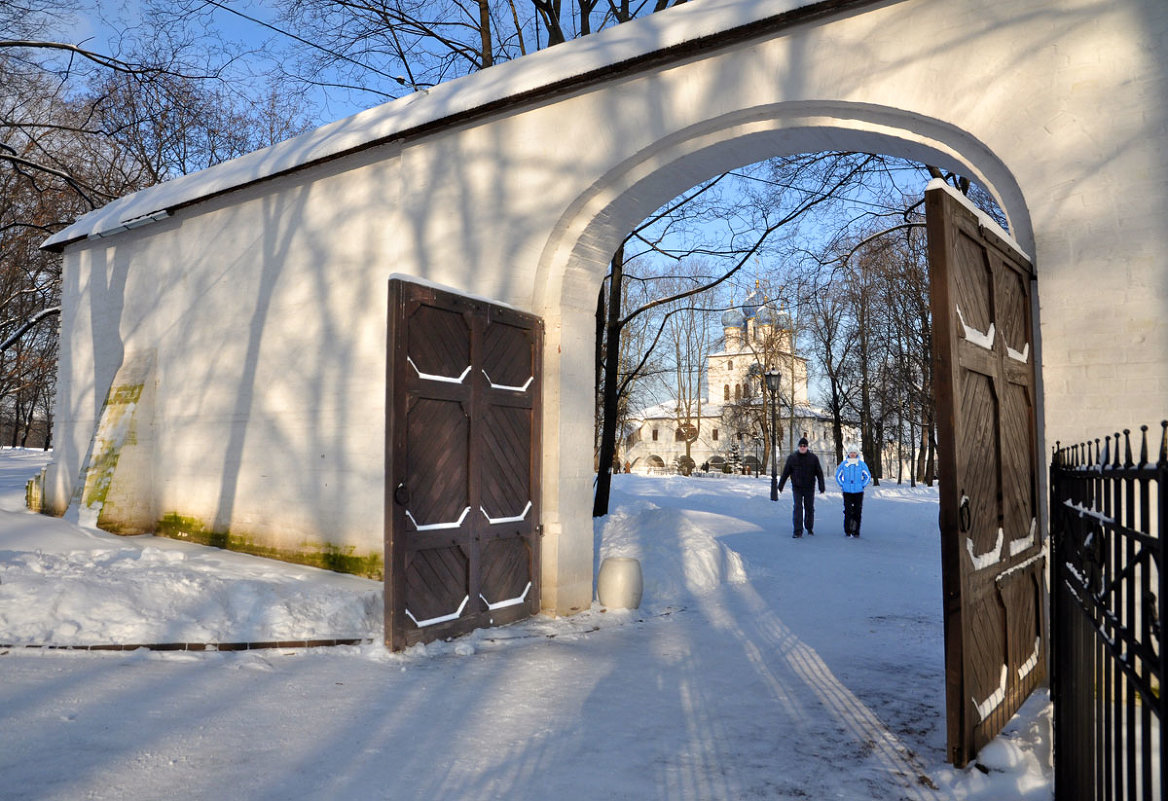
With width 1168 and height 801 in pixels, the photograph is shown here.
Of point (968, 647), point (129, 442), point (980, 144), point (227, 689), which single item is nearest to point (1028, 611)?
point (968, 647)

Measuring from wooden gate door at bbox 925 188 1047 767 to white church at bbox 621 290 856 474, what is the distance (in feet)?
105

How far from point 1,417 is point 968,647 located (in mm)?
55404

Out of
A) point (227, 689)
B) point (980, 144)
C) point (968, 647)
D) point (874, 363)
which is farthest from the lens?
point (874, 363)

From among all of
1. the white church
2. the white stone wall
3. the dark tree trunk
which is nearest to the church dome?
the white church

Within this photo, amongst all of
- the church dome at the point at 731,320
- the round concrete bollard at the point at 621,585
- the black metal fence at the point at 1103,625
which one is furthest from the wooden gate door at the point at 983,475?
the church dome at the point at 731,320

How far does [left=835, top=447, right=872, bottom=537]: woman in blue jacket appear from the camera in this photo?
13969 millimetres

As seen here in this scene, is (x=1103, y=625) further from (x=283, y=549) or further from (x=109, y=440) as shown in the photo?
(x=109, y=440)

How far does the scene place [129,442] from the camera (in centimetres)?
1055

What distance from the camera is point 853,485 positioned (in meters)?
14.3

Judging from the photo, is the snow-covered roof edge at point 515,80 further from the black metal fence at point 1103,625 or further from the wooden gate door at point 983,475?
the black metal fence at point 1103,625

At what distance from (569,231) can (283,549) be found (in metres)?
4.72

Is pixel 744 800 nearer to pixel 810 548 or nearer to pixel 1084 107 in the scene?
pixel 1084 107

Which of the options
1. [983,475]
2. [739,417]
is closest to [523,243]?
[983,475]

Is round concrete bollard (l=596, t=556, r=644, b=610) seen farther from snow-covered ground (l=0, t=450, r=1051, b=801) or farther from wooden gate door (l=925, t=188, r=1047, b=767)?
wooden gate door (l=925, t=188, r=1047, b=767)
